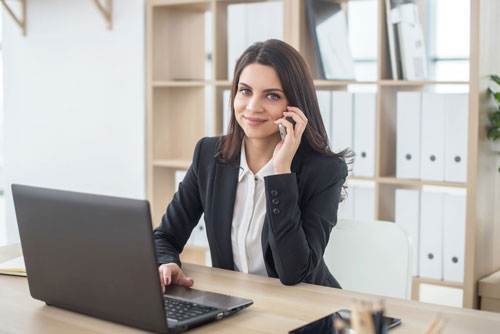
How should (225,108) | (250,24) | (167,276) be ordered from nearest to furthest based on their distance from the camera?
1. (167,276)
2. (250,24)
3. (225,108)

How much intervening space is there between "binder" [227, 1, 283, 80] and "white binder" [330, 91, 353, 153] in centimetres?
39

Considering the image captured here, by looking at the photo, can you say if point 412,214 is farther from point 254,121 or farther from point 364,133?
point 254,121

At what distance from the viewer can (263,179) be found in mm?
1890

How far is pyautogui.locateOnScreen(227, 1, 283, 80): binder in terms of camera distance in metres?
3.00

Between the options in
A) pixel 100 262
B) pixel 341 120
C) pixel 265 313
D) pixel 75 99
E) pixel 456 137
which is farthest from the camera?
pixel 75 99

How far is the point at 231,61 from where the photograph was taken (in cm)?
313

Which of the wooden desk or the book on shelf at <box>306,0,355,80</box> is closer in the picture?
the wooden desk

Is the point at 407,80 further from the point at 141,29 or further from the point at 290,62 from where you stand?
the point at 141,29

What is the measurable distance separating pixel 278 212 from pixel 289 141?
0.22 m

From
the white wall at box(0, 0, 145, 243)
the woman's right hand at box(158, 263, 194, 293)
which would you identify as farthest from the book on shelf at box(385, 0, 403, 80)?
the woman's right hand at box(158, 263, 194, 293)

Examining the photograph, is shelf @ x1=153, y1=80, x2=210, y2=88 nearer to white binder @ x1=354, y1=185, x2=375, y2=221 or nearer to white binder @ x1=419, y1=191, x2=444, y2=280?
white binder @ x1=354, y1=185, x2=375, y2=221

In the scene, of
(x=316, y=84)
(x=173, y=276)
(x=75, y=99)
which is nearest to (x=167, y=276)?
(x=173, y=276)

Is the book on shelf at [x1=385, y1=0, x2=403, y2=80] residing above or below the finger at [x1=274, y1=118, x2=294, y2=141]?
above

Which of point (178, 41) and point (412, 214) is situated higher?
point (178, 41)
